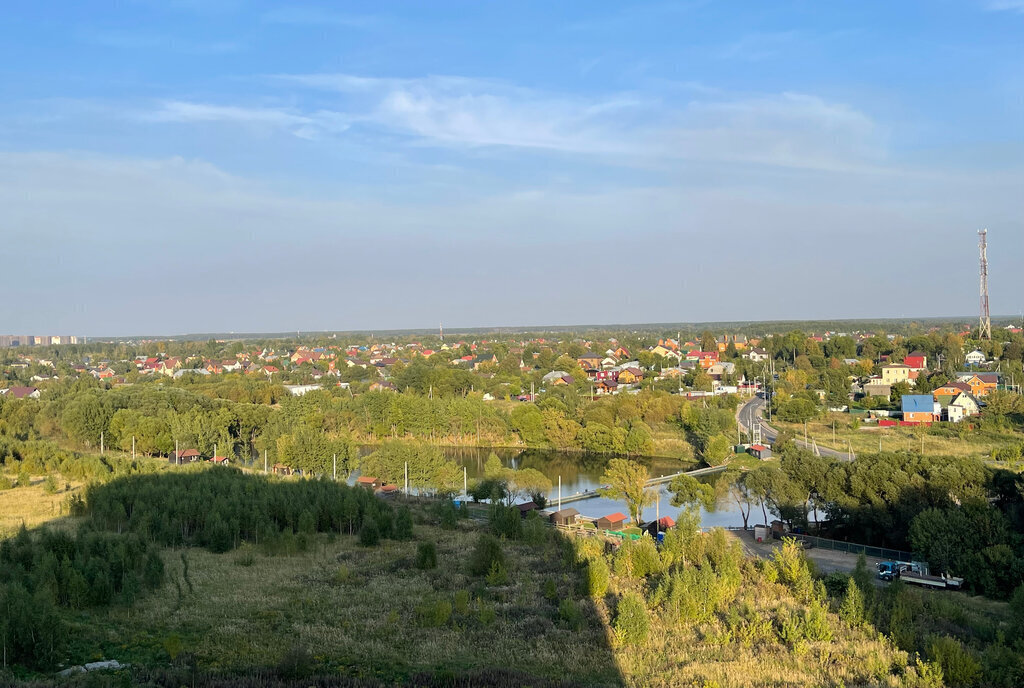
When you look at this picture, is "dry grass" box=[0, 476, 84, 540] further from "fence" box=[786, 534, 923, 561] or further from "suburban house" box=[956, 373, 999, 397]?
"suburban house" box=[956, 373, 999, 397]

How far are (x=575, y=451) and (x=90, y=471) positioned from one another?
2070 cm

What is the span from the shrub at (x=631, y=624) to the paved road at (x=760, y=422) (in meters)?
20.9

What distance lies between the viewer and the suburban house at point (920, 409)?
118 feet

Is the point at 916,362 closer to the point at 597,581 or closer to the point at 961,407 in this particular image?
the point at 961,407

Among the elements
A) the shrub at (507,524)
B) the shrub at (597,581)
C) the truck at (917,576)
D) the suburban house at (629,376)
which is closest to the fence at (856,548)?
the truck at (917,576)

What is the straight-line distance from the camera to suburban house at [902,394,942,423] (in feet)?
118

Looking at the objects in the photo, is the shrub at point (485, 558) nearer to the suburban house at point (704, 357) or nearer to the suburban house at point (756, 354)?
the suburban house at point (704, 357)

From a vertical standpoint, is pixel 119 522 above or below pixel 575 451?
above

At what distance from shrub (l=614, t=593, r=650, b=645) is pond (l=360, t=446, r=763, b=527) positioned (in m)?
12.4

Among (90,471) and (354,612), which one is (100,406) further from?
(354,612)

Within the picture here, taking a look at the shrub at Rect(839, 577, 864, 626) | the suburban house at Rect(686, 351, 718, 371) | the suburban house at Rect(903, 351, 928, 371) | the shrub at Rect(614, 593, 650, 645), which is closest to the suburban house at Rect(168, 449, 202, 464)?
the shrub at Rect(614, 593, 650, 645)

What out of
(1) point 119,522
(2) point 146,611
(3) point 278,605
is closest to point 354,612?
(3) point 278,605

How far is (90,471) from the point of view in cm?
1925

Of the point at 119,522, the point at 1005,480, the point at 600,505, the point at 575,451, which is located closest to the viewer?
the point at 119,522
